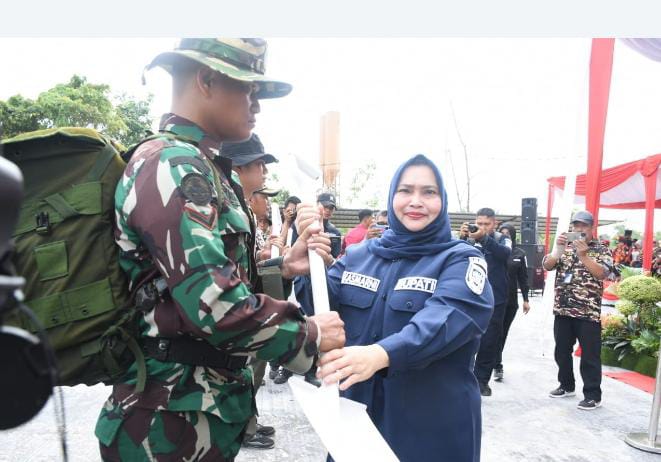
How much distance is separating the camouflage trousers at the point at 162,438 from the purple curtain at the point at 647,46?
24.1 feet

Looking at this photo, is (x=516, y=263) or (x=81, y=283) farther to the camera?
(x=516, y=263)

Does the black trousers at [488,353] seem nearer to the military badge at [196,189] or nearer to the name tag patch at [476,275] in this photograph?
the name tag patch at [476,275]

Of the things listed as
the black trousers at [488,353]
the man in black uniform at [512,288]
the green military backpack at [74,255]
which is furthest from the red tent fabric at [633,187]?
the green military backpack at [74,255]

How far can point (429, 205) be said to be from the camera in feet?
6.68

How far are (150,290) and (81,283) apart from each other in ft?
0.52

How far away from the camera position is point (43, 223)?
1.22 metres

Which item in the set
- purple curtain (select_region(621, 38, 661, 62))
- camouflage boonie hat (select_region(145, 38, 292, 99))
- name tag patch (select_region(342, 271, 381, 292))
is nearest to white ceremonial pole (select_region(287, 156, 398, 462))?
name tag patch (select_region(342, 271, 381, 292))

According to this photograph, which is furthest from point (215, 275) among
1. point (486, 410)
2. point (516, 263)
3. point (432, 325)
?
point (516, 263)

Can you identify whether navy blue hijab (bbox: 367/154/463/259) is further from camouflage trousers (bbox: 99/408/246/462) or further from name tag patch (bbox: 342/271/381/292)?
camouflage trousers (bbox: 99/408/246/462)

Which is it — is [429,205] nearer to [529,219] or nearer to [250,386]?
[250,386]

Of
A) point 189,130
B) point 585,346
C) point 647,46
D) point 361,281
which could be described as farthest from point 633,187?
point 189,130

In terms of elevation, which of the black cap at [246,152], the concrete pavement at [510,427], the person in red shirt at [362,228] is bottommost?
the concrete pavement at [510,427]

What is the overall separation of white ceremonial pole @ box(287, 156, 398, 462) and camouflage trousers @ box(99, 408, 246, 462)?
0.28 meters

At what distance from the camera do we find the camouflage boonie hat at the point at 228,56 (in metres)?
1.38
